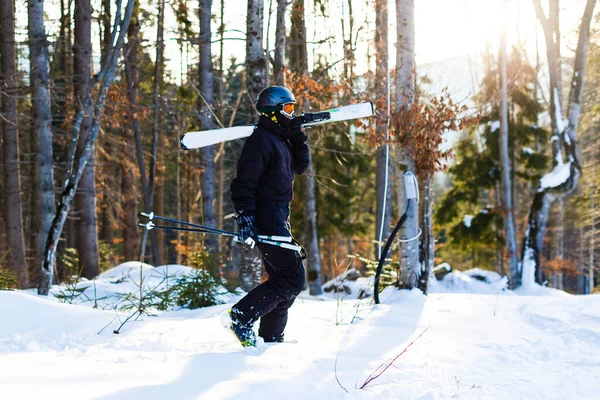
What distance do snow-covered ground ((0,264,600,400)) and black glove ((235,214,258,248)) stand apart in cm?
79

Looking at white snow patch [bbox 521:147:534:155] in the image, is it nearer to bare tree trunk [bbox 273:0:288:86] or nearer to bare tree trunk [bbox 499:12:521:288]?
bare tree trunk [bbox 499:12:521:288]

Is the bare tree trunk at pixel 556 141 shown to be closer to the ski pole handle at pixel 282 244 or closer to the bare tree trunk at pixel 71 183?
the bare tree trunk at pixel 71 183

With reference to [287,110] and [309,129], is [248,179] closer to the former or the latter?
[287,110]

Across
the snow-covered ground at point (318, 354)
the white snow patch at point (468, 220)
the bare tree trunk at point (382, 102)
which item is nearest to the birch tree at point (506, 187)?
the white snow patch at point (468, 220)

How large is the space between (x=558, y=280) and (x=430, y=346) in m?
24.7

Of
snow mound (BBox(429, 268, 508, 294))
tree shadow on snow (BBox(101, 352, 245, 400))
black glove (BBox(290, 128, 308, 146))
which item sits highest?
black glove (BBox(290, 128, 308, 146))

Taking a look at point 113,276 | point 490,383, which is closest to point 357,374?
point 490,383

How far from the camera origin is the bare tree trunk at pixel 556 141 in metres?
14.0

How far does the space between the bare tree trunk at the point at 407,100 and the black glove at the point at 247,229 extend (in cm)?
348

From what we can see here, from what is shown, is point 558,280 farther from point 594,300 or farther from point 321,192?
point 594,300

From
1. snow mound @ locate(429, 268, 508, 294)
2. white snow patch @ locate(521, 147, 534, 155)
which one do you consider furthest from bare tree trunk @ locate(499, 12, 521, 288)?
white snow patch @ locate(521, 147, 534, 155)

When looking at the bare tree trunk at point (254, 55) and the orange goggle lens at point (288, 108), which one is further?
the bare tree trunk at point (254, 55)

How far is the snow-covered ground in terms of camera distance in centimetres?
297

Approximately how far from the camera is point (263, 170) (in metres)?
4.26
